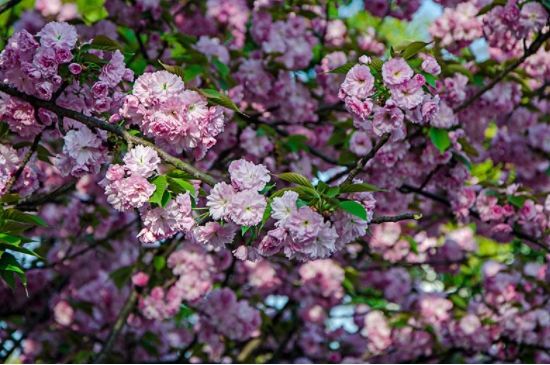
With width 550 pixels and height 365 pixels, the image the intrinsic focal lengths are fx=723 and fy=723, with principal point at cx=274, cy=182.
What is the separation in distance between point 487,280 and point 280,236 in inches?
130

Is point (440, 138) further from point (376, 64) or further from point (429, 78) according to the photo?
point (376, 64)

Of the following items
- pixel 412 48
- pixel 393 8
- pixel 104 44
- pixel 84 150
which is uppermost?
pixel 393 8

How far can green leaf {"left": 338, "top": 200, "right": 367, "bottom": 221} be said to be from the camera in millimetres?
2053

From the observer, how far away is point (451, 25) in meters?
4.41

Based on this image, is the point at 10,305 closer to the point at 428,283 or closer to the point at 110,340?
the point at 110,340

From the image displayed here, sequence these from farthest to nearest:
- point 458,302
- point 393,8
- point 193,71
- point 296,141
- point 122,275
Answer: point 458,302
point 393,8
point 122,275
point 296,141
point 193,71

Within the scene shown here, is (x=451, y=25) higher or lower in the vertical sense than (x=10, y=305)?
higher

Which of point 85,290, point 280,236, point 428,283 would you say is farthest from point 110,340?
point 428,283

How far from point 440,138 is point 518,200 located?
2.19 feet

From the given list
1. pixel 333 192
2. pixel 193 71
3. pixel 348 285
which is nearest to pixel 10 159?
pixel 193 71

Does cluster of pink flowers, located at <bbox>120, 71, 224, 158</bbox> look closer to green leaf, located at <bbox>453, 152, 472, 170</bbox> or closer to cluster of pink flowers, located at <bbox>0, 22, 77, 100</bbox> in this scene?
cluster of pink flowers, located at <bbox>0, 22, 77, 100</bbox>

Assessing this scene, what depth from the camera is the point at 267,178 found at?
2.21 m

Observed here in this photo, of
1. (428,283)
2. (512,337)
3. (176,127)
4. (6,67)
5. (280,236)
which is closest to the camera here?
(280,236)

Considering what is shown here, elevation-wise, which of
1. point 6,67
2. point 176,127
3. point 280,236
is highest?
point 6,67
